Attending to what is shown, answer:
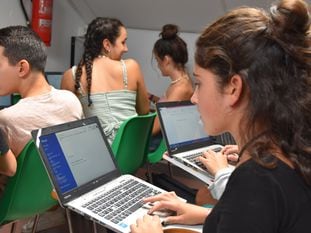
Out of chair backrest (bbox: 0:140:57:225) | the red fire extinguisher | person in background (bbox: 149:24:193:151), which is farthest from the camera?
the red fire extinguisher

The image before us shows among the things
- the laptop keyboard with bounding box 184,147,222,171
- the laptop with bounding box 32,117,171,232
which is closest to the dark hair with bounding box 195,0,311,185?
the laptop with bounding box 32,117,171,232

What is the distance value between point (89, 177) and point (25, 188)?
386 millimetres

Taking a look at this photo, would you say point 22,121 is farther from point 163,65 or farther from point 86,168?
point 163,65

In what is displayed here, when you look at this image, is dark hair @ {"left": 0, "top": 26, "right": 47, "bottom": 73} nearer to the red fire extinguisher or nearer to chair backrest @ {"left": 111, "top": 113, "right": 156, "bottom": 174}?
chair backrest @ {"left": 111, "top": 113, "right": 156, "bottom": 174}

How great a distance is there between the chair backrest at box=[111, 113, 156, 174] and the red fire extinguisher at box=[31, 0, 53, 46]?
1.54 metres

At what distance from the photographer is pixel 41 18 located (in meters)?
3.34

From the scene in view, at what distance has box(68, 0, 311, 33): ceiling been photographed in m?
3.21

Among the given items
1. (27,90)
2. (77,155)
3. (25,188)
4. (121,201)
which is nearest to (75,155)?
(77,155)

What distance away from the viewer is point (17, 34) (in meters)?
1.81

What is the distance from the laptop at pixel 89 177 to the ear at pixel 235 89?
1.48 feet

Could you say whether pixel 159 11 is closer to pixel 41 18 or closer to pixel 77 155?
pixel 41 18

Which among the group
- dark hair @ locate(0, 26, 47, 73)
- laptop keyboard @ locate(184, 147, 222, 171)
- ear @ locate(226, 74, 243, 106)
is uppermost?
ear @ locate(226, 74, 243, 106)

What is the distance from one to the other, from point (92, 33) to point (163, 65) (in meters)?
0.75

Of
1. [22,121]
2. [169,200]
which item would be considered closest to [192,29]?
[22,121]
